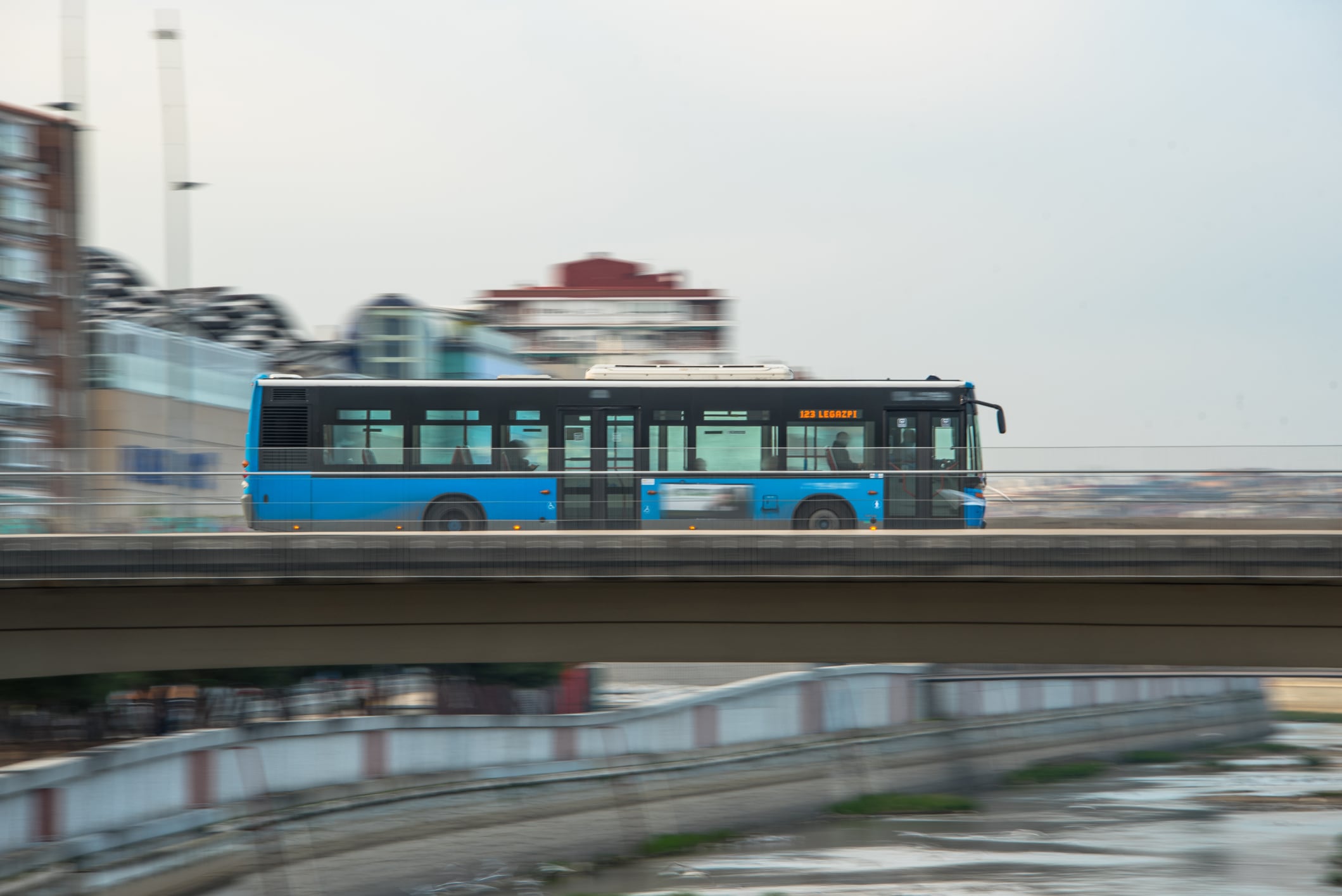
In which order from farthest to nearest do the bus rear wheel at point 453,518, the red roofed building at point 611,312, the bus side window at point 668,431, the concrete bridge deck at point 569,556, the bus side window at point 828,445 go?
the red roofed building at point 611,312 < the bus side window at point 668,431 < the bus side window at point 828,445 < the bus rear wheel at point 453,518 < the concrete bridge deck at point 569,556

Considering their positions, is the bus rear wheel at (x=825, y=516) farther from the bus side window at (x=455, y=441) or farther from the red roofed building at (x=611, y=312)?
the red roofed building at (x=611, y=312)

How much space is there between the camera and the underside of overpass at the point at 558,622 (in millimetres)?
13734

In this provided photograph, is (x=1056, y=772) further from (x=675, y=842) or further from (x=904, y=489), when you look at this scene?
(x=904, y=489)

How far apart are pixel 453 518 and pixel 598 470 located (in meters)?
2.22

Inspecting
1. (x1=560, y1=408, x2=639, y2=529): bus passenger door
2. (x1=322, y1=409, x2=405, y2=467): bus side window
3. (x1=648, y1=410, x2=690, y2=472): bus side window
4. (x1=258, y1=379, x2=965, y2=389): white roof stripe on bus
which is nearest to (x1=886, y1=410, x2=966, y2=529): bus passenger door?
(x1=258, y1=379, x2=965, y2=389): white roof stripe on bus

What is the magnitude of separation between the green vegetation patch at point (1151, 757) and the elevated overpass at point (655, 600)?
2373 cm

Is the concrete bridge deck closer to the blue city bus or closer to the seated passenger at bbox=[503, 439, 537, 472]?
the blue city bus

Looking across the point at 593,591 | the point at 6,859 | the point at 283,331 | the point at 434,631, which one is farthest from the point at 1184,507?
the point at 283,331

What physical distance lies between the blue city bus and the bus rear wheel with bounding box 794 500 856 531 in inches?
1.3

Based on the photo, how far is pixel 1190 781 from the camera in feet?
109

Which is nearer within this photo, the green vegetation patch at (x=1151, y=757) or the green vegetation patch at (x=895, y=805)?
the green vegetation patch at (x=895, y=805)

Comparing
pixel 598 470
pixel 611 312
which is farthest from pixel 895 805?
pixel 611 312

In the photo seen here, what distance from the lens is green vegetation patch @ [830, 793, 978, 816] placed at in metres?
27.4

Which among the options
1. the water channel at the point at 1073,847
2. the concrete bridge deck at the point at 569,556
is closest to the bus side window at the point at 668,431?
the concrete bridge deck at the point at 569,556
